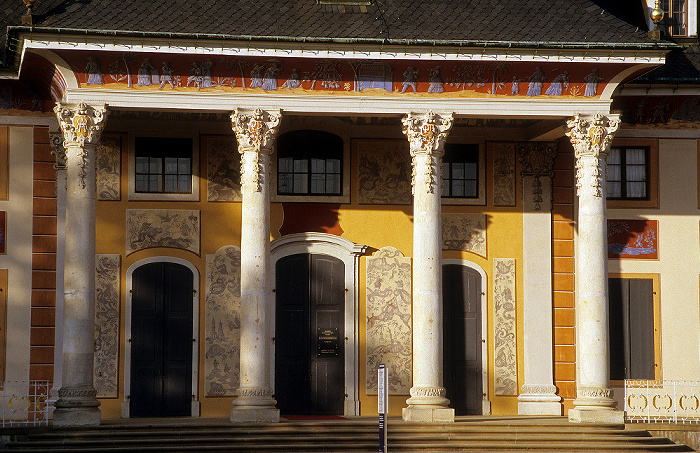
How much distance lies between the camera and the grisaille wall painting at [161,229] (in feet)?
75.7

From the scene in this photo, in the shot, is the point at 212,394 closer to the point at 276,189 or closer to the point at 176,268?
the point at 176,268

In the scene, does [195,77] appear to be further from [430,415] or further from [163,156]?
[430,415]

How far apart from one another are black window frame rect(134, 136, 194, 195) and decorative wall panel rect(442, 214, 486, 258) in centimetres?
572

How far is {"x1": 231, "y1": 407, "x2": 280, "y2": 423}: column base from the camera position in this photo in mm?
20000

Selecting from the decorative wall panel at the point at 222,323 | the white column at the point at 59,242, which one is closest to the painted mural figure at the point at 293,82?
the decorative wall panel at the point at 222,323

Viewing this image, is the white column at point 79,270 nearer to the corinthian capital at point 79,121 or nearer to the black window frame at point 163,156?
the corinthian capital at point 79,121

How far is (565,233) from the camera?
24.0m

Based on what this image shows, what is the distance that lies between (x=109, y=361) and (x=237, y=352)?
2.71 meters

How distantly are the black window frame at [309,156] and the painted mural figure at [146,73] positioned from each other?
406cm

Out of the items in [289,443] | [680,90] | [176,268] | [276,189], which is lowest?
[289,443]

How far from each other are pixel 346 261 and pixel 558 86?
236 inches

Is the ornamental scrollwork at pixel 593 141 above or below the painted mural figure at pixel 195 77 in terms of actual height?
below

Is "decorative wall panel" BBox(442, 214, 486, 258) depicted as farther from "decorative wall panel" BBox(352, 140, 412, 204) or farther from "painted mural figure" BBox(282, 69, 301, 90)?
"painted mural figure" BBox(282, 69, 301, 90)

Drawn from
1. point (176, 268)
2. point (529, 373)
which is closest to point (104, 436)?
point (176, 268)
